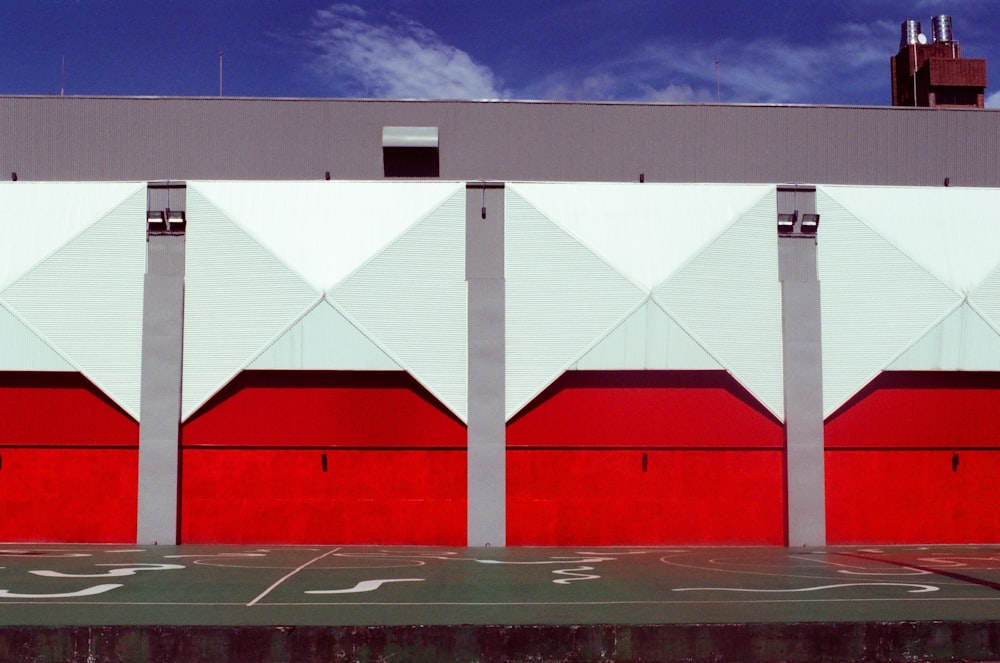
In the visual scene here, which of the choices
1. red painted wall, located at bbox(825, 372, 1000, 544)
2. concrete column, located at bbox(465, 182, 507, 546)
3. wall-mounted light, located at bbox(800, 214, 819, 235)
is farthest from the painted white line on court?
wall-mounted light, located at bbox(800, 214, 819, 235)

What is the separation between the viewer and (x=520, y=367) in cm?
2270

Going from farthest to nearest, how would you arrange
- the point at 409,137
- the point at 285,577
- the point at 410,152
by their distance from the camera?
the point at 410,152 → the point at 409,137 → the point at 285,577

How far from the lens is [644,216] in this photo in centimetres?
2339

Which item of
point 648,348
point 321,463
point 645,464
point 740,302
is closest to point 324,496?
point 321,463

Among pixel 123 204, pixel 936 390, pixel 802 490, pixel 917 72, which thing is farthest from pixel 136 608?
pixel 917 72

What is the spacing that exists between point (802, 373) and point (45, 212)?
1743 cm

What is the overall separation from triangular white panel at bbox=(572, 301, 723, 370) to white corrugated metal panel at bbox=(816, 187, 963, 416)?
2.85m

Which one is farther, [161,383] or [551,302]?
[551,302]

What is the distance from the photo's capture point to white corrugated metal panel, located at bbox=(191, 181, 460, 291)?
75.3 ft

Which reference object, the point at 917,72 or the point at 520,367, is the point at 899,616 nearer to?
the point at 520,367

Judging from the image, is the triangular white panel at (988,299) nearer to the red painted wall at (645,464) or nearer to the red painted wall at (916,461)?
the red painted wall at (916,461)

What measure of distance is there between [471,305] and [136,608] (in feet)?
39.8

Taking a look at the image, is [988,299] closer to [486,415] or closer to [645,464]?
[645,464]

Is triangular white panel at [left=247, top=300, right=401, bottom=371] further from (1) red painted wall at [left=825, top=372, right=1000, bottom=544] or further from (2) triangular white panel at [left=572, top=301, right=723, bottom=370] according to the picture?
(1) red painted wall at [left=825, top=372, right=1000, bottom=544]
